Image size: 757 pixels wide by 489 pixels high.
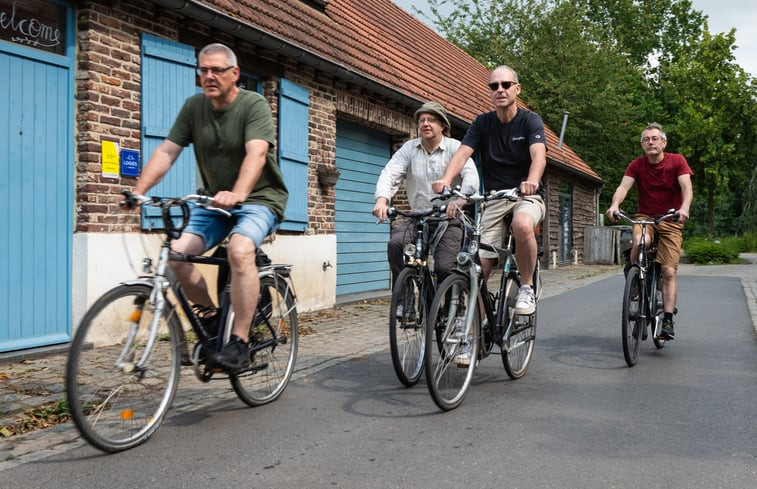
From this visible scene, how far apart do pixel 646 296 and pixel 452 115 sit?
320 inches

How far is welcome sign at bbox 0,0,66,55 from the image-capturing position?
607 cm

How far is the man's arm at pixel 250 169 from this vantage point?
3.82 m

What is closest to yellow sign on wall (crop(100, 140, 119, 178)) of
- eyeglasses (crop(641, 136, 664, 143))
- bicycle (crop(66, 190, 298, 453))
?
bicycle (crop(66, 190, 298, 453))

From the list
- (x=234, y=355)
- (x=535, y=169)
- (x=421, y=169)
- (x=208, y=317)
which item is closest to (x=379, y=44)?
(x=421, y=169)

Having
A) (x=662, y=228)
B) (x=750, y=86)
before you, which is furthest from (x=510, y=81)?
(x=750, y=86)

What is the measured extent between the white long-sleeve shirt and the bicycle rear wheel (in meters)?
2.05

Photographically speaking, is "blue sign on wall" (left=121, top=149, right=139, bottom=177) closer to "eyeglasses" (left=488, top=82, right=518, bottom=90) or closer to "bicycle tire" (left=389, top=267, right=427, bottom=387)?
"bicycle tire" (left=389, top=267, right=427, bottom=387)

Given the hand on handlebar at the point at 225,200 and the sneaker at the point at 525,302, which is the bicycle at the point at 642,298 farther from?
the hand on handlebar at the point at 225,200

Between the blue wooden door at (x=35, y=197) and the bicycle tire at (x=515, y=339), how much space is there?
12.7 ft

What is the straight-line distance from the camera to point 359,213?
1217cm

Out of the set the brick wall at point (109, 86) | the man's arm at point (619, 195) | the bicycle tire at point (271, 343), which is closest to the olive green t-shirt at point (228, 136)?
the bicycle tire at point (271, 343)

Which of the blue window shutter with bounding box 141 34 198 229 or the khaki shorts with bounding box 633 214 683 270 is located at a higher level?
the blue window shutter with bounding box 141 34 198 229

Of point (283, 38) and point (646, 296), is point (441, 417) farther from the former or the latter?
point (283, 38)

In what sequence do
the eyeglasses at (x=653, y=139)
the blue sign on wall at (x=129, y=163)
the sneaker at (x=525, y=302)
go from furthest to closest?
the blue sign on wall at (x=129, y=163), the eyeglasses at (x=653, y=139), the sneaker at (x=525, y=302)
